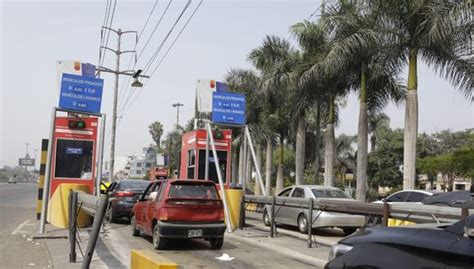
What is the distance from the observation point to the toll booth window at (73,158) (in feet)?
56.0

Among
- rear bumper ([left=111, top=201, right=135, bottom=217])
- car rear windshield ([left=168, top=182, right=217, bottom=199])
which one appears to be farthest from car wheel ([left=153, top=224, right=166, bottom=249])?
rear bumper ([left=111, top=201, right=135, bottom=217])

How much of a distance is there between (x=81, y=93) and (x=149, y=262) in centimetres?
1093

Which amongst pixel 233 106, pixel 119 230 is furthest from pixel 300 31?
pixel 119 230

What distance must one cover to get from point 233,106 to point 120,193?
5.00 metres

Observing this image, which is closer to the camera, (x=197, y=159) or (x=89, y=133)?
(x=89, y=133)

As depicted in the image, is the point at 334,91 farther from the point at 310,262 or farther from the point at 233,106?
the point at 310,262

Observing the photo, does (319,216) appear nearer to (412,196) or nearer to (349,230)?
(349,230)

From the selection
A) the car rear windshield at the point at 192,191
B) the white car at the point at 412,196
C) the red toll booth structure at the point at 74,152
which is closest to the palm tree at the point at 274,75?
the white car at the point at 412,196

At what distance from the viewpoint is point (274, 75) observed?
96.2 ft

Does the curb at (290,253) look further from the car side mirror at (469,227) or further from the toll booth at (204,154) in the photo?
the toll booth at (204,154)

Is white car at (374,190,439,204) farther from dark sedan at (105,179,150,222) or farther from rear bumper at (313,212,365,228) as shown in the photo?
dark sedan at (105,179,150,222)

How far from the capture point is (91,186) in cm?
1733

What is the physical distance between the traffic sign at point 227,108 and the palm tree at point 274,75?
32.8 ft

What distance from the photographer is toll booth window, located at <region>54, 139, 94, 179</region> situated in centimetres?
1706
